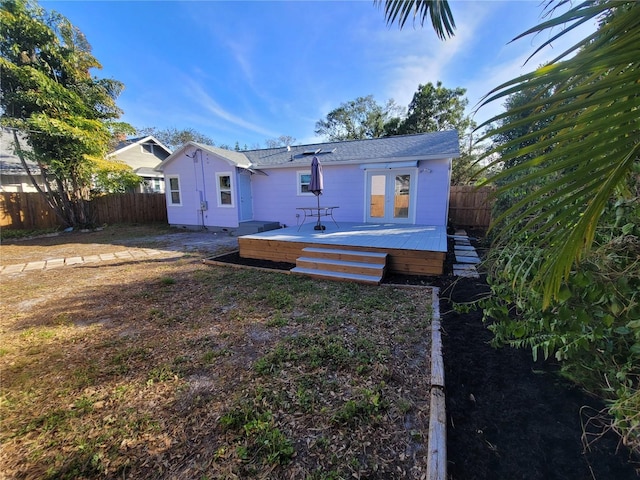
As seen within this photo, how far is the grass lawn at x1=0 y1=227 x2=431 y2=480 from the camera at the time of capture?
1675 millimetres

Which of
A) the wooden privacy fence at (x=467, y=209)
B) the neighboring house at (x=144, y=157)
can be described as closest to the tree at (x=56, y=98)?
the neighboring house at (x=144, y=157)

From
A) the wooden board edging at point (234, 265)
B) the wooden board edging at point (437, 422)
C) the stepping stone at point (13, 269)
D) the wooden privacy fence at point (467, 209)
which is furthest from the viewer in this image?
the wooden privacy fence at point (467, 209)

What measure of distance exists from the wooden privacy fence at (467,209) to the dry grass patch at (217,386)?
8.12 metres

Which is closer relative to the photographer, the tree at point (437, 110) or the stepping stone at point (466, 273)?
the stepping stone at point (466, 273)

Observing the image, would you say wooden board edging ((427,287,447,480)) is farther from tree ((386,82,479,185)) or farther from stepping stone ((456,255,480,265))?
tree ((386,82,479,185))

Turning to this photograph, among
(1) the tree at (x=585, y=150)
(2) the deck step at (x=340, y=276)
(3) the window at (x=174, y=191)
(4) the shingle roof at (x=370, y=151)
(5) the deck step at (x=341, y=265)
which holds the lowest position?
(2) the deck step at (x=340, y=276)

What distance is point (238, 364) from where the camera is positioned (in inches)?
101

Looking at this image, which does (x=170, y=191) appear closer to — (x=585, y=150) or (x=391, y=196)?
(x=391, y=196)

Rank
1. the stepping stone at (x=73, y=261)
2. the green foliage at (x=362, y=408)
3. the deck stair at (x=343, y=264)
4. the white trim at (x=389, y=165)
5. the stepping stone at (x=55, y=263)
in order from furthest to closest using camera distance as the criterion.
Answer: the white trim at (x=389, y=165), the stepping stone at (x=73, y=261), the stepping stone at (x=55, y=263), the deck stair at (x=343, y=264), the green foliage at (x=362, y=408)

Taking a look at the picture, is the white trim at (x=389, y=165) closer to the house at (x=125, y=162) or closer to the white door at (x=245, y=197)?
the white door at (x=245, y=197)

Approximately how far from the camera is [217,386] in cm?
229

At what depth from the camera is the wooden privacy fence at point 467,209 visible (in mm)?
10539

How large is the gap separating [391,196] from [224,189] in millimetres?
→ 6429

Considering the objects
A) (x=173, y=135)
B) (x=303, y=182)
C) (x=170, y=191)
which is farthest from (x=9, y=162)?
(x=173, y=135)
